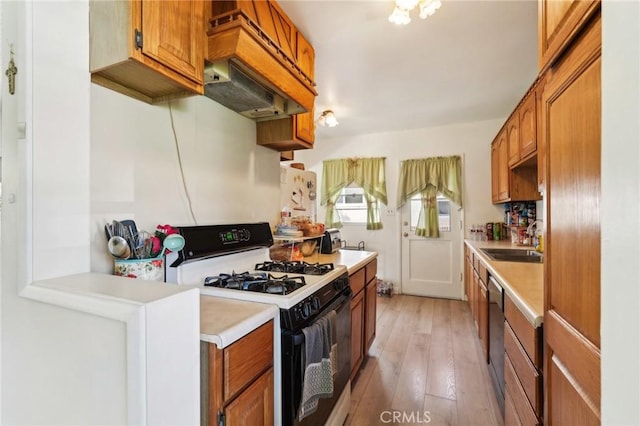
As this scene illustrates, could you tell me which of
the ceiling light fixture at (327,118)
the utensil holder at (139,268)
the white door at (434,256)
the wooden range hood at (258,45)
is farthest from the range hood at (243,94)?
the white door at (434,256)

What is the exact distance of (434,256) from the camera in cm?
416

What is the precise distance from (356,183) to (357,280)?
2.70 m

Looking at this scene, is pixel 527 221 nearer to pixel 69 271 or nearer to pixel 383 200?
pixel 383 200

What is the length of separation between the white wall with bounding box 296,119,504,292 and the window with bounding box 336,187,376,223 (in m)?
0.13

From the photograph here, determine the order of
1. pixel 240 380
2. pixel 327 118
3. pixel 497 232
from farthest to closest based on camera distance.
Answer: pixel 497 232, pixel 327 118, pixel 240 380

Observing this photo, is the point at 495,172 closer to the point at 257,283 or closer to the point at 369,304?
the point at 369,304

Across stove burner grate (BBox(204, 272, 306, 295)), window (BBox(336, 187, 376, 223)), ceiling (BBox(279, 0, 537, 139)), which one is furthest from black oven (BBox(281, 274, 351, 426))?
window (BBox(336, 187, 376, 223))

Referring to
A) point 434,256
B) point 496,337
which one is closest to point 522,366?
point 496,337

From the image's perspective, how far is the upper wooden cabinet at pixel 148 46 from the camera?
95 cm

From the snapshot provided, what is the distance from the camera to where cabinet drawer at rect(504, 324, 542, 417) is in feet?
3.36

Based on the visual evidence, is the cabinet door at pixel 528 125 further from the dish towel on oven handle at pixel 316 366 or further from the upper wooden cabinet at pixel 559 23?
the dish towel on oven handle at pixel 316 366

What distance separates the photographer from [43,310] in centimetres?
71

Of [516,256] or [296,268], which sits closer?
[296,268]

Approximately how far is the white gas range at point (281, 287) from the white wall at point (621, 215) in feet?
2.94
